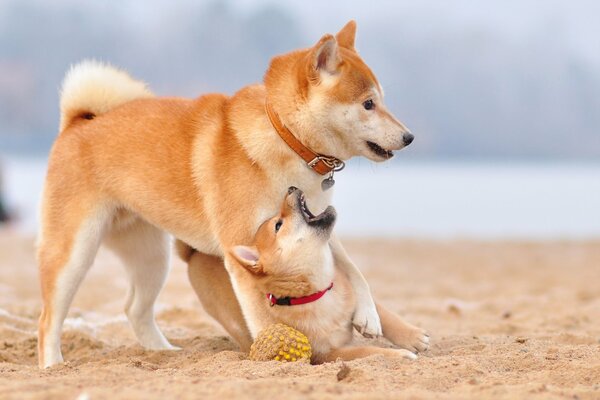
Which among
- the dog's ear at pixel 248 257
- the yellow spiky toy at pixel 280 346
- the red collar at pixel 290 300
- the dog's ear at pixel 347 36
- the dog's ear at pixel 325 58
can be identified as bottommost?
the yellow spiky toy at pixel 280 346

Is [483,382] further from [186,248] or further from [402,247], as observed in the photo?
[402,247]

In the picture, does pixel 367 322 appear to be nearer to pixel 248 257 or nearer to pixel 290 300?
pixel 290 300

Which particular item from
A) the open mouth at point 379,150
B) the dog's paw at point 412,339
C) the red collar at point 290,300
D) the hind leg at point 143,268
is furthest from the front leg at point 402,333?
the hind leg at point 143,268

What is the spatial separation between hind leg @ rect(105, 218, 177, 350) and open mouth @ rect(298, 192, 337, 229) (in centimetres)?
136

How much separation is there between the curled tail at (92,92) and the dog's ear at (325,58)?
1448mm

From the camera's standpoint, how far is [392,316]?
482cm

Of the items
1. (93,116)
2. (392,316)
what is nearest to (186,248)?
(93,116)

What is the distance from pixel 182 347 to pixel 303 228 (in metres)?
1.51

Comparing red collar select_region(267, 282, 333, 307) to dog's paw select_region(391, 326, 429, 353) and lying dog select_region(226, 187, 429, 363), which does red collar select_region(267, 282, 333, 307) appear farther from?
dog's paw select_region(391, 326, 429, 353)

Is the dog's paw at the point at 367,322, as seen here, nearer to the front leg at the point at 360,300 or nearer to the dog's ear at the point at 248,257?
the front leg at the point at 360,300

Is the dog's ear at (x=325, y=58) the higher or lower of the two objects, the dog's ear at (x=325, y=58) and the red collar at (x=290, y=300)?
the higher

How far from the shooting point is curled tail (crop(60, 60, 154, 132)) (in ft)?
17.2

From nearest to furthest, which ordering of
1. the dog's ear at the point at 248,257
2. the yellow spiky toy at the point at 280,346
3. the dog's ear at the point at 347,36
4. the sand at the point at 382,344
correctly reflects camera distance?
1. the sand at the point at 382,344
2. the yellow spiky toy at the point at 280,346
3. the dog's ear at the point at 248,257
4. the dog's ear at the point at 347,36

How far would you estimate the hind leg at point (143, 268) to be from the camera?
17.5 ft
